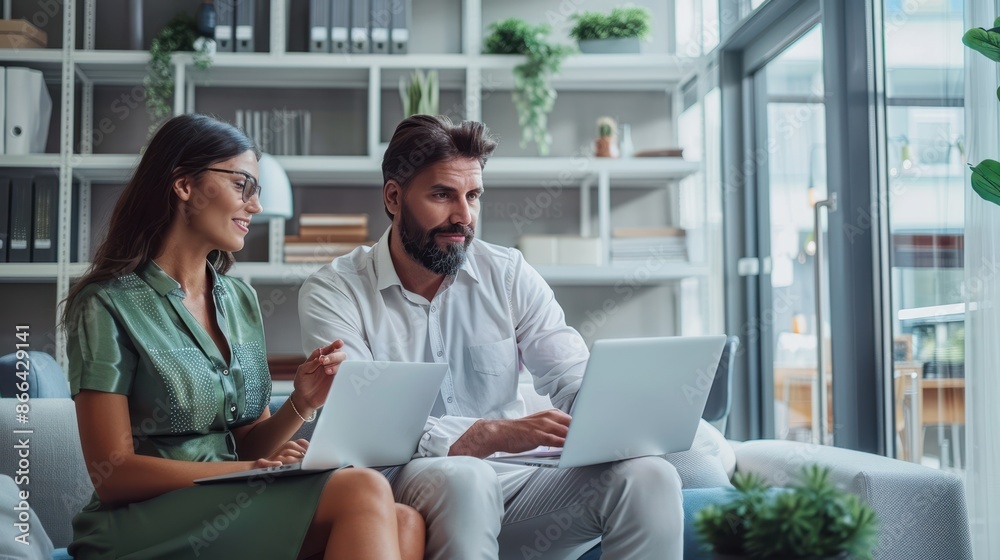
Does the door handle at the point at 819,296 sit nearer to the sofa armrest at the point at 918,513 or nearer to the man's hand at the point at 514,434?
the sofa armrest at the point at 918,513

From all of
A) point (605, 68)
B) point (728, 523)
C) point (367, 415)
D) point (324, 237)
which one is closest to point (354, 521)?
point (367, 415)

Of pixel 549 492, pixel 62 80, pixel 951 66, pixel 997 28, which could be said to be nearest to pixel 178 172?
pixel 549 492

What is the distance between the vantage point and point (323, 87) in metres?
3.86

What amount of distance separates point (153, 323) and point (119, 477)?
25 cm

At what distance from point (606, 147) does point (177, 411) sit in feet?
8.17

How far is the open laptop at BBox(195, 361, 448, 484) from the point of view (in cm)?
128

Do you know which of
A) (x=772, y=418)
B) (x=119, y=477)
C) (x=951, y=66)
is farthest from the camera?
(x=772, y=418)

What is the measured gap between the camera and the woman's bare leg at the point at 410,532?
1396 mm

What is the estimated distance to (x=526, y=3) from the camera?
394 centimetres

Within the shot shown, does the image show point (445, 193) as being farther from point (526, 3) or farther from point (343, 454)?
point (526, 3)

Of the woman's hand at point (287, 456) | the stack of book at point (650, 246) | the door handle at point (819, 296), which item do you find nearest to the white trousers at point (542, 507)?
the woman's hand at point (287, 456)

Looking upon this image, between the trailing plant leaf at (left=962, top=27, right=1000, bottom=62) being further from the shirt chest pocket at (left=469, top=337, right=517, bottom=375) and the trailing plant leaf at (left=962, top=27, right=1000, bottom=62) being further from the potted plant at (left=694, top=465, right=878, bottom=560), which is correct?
the shirt chest pocket at (left=469, top=337, right=517, bottom=375)

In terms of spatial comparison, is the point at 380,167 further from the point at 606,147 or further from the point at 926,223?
the point at 926,223

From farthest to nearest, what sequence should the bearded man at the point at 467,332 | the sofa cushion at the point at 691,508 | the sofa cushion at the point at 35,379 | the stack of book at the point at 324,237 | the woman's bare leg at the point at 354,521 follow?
the stack of book at the point at 324,237
the sofa cushion at the point at 35,379
the sofa cushion at the point at 691,508
the bearded man at the point at 467,332
the woman's bare leg at the point at 354,521
